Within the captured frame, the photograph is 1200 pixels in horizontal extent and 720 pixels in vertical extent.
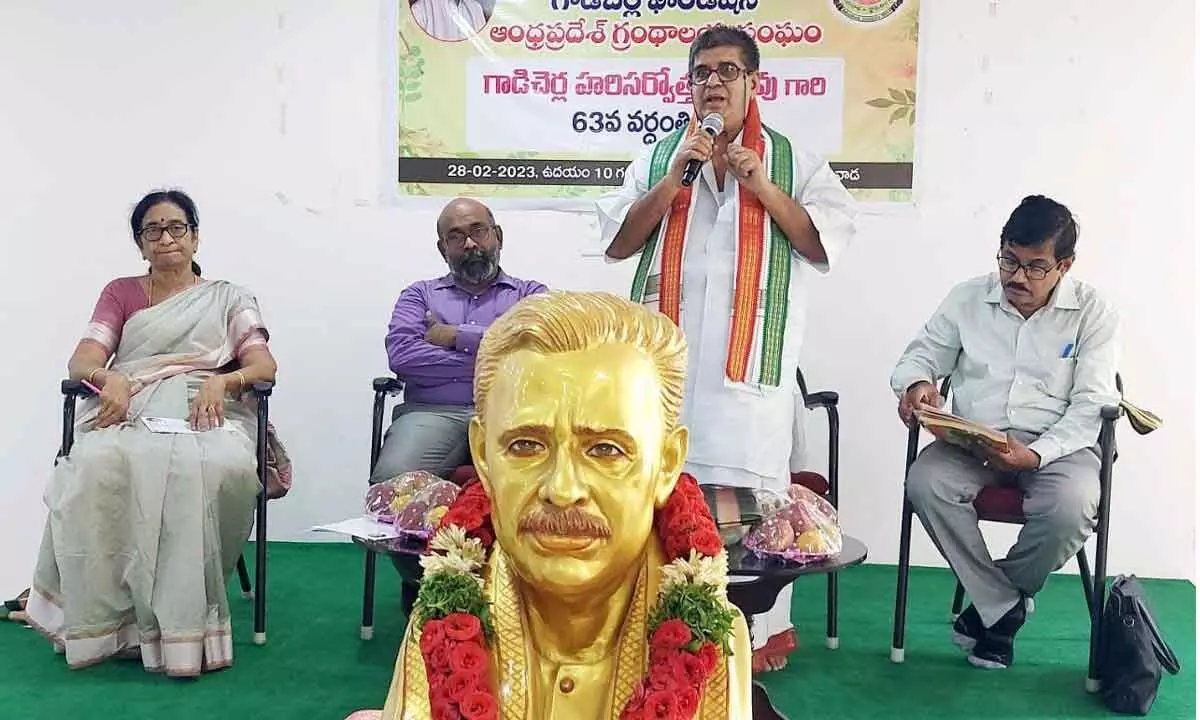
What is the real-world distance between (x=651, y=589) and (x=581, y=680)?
5.8 inches

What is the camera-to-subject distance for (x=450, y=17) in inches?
165

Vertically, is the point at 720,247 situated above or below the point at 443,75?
below

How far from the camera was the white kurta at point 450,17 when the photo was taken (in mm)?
4191

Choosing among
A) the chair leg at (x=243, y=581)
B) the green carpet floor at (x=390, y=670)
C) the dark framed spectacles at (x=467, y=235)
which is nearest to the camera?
the green carpet floor at (x=390, y=670)

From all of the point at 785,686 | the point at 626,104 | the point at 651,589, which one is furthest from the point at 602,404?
the point at 626,104

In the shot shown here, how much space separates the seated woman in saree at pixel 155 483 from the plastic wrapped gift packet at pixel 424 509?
2.58ft

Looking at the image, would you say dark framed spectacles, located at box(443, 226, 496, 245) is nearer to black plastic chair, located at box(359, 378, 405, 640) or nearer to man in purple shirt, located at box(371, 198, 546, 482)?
man in purple shirt, located at box(371, 198, 546, 482)

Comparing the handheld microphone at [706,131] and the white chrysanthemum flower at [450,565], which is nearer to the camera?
the white chrysanthemum flower at [450,565]

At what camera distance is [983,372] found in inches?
128

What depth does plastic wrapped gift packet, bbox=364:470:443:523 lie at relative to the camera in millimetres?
2545

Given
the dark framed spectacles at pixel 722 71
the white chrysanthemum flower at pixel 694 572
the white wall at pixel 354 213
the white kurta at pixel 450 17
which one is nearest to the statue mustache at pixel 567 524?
the white chrysanthemum flower at pixel 694 572

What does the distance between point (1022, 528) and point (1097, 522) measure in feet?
0.65

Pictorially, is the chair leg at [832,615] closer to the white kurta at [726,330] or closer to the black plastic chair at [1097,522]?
the black plastic chair at [1097,522]

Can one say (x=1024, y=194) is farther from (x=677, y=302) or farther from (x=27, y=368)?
(x=27, y=368)
